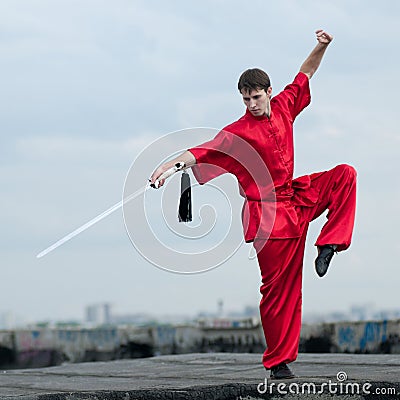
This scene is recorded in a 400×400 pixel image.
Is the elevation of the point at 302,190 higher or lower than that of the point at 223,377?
higher

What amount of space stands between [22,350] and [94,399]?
6294 mm

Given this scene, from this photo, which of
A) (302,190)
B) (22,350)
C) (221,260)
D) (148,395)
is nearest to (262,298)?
(221,260)

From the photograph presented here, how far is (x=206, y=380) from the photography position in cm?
575

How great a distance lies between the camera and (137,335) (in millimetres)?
10164

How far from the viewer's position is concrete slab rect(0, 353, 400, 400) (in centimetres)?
491

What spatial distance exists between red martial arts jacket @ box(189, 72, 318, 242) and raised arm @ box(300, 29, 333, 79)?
0.51 meters

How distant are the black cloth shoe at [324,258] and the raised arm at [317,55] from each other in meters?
1.16

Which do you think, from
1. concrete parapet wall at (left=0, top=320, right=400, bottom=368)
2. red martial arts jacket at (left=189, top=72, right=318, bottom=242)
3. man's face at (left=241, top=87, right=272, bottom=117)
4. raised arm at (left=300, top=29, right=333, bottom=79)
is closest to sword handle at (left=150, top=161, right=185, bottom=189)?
red martial arts jacket at (left=189, top=72, right=318, bottom=242)

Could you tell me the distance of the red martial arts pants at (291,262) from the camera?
18.0ft

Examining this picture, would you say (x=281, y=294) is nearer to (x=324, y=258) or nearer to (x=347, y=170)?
(x=324, y=258)

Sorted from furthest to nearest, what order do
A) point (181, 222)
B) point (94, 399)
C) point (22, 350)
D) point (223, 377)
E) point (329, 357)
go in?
point (22, 350) < point (329, 357) < point (223, 377) < point (181, 222) < point (94, 399)

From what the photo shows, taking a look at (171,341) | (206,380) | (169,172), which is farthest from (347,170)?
(171,341)

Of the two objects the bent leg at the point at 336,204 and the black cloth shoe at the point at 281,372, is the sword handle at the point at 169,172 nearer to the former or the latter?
the bent leg at the point at 336,204

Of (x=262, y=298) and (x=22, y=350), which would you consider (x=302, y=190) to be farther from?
(x=22, y=350)
